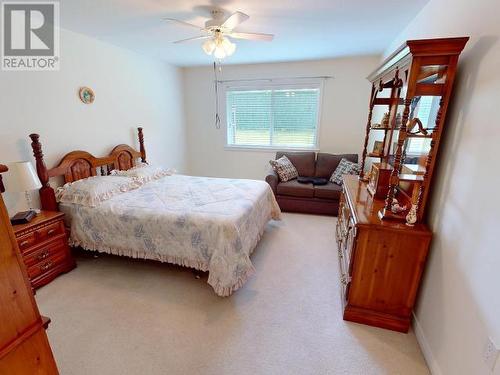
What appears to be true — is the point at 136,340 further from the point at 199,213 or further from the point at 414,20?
the point at 414,20

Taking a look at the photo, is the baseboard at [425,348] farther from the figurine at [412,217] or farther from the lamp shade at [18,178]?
the lamp shade at [18,178]

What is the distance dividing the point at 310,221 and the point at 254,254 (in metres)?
1.27

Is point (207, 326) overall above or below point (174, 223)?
below

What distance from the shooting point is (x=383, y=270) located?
1.80 m

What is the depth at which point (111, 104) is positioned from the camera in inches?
133

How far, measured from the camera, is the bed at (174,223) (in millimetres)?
2117

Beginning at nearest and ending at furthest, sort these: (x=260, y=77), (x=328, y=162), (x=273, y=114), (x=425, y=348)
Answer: (x=425, y=348)
(x=328, y=162)
(x=260, y=77)
(x=273, y=114)

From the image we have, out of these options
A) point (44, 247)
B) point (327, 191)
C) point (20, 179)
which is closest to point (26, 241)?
point (44, 247)

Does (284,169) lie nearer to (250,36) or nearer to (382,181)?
(382,181)

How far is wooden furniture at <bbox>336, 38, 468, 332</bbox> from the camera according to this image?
62.4 inches

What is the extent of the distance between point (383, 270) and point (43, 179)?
319cm

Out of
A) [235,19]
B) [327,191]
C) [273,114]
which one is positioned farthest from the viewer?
[273,114]

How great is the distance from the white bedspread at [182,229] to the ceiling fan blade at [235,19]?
5.33 feet

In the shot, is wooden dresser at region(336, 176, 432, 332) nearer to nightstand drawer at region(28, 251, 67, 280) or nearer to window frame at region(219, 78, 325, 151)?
nightstand drawer at region(28, 251, 67, 280)
